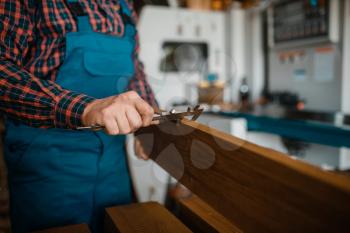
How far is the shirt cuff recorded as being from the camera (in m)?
0.67

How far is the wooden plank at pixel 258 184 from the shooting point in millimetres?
381

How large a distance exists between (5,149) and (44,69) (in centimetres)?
27

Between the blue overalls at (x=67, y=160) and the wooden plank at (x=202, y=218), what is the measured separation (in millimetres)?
302

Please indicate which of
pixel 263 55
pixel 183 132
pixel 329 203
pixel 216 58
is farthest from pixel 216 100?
pixel 329 203

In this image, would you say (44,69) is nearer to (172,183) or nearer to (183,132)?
(183,132)

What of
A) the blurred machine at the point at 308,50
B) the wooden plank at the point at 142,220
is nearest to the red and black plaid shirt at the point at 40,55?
the wooden plank at the point at 142,220

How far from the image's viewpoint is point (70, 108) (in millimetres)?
677

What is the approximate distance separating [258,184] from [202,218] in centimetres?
28

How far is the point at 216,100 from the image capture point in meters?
3.13

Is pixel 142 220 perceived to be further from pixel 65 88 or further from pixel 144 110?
pixel 65 88

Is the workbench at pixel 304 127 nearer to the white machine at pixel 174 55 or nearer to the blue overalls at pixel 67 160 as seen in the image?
the white machine at pixel 174 55

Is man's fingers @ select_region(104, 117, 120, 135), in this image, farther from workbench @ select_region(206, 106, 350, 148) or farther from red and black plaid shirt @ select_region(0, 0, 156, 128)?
workbench @ select_region(206, 106, 350, 148)

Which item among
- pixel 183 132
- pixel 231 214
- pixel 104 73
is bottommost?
pixel 231 214

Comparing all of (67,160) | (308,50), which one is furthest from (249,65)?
(67,160)
